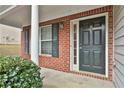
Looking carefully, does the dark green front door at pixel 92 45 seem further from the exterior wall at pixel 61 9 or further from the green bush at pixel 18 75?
the green bush at pixel 18 75

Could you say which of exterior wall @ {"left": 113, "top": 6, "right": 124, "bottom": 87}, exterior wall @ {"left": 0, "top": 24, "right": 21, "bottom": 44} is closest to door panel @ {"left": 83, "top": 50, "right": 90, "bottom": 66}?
exterior wall @ {"left": 113, "top": 6, "right": 124, "bottom": 87}

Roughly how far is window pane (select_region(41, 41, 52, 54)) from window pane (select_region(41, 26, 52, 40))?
22cm

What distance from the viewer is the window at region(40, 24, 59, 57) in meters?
7.94

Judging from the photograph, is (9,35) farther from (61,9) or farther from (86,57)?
(86,57)

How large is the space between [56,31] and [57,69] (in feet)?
4.88

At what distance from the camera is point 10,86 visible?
3.48 meters

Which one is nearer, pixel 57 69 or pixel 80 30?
pixel 80 30

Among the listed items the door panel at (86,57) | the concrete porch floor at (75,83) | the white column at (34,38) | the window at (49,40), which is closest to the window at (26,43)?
the window at (49,40)

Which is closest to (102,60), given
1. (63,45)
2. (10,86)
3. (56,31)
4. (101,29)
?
(101,29)

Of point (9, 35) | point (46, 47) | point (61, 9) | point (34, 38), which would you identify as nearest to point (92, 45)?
point (61, 9)

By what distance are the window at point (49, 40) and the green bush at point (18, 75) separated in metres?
4.12
